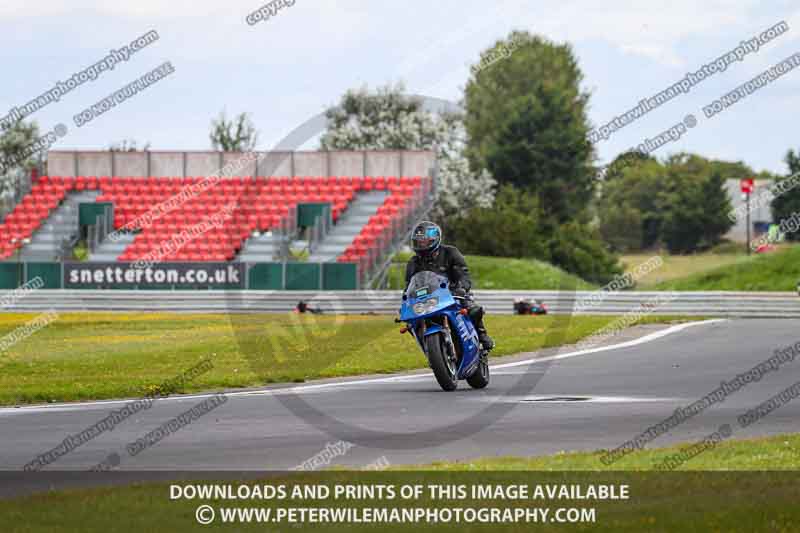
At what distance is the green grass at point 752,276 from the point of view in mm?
52844

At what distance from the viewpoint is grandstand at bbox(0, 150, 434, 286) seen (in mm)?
49844

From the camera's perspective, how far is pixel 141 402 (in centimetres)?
1789

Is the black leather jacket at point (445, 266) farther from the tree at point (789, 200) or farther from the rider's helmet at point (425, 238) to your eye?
the tree at point (789, 200)

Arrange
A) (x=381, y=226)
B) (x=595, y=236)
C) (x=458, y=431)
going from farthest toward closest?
1. (x=595, y=236)
2. (x=381, y=226)
3. (x=458, y=431)

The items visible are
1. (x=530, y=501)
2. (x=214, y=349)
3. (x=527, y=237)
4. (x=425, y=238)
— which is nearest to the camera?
(x=530, y=501)

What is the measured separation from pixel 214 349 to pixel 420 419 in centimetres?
1331

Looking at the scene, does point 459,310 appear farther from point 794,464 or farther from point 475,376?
point 794,464

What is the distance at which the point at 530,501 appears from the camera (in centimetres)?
968

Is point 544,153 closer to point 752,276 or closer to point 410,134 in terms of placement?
point 410,134

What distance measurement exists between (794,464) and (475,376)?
26.3 ft

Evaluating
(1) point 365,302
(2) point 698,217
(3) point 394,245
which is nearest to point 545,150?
(2) point 698,217

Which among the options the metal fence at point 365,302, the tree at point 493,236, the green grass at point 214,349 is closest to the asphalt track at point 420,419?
the green grass at point 214,349

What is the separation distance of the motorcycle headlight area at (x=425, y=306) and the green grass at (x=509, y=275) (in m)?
32.3

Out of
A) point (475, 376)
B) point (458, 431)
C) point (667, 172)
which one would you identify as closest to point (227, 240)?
point (475, 376)
